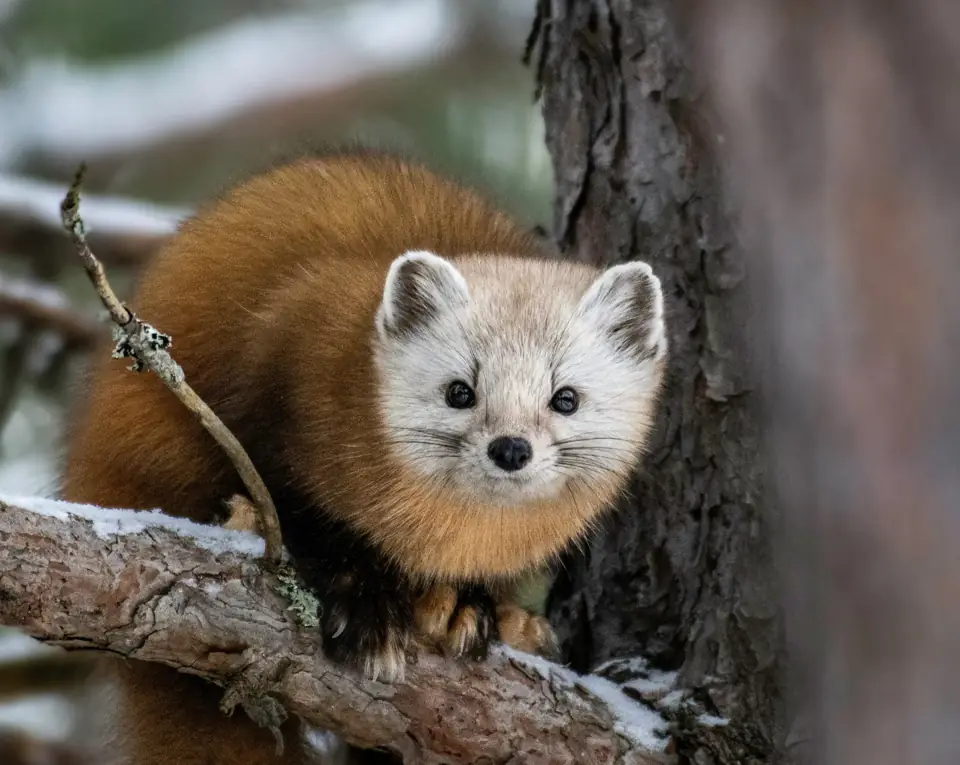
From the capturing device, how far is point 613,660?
3832 millimetres

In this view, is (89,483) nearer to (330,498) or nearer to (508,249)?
(330,498)

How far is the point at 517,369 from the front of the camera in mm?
3369

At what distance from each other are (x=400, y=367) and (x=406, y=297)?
0.18 metres

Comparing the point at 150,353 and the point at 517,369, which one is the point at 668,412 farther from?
the point at 150,353

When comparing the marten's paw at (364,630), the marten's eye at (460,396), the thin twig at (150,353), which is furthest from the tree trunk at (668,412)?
the thin twig at (150,353)

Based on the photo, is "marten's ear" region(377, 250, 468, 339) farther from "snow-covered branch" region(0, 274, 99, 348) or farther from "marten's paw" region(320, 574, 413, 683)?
"snow-covered branch" region(0, 274, 99, 348)

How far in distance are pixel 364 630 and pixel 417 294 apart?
88 centimetres

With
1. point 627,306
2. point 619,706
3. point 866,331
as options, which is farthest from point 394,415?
point 866,331

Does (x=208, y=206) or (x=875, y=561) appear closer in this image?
(x=875, y=561)

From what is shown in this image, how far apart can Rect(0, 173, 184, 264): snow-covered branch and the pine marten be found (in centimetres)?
186

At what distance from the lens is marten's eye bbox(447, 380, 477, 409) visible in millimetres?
3391

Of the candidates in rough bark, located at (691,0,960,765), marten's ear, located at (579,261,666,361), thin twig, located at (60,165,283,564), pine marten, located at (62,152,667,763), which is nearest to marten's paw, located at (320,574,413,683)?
pine marten, located at (62,152,667,763)

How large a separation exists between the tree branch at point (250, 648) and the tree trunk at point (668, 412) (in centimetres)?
28

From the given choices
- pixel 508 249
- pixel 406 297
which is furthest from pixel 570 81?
pixel 406 297
